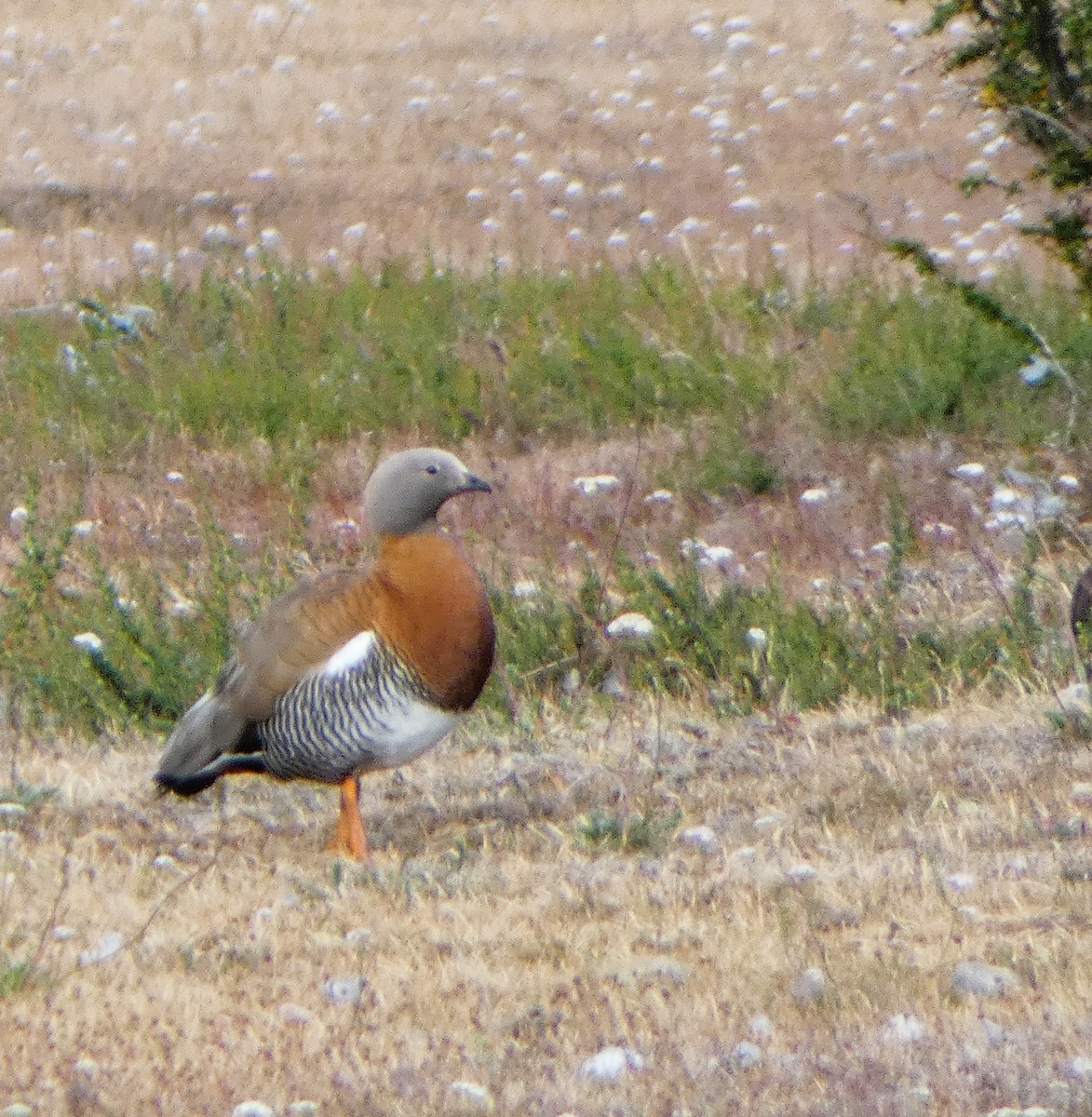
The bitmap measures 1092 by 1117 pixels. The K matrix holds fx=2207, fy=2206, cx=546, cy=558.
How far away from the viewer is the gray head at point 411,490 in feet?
18.7

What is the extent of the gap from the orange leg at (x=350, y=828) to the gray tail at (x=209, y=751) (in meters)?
0.29

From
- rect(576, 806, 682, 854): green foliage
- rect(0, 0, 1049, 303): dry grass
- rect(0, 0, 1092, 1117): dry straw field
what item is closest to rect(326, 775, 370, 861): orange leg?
rect(0, 0, 1092, 1117): dry straw field

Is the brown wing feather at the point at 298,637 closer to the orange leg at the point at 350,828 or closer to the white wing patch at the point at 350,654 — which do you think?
the white wing patch at the point at 350,654

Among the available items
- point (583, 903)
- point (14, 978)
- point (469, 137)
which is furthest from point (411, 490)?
point (469, 137)

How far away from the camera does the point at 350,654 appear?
219 inches

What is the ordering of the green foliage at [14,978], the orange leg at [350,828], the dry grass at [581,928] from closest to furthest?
1. the dry grass at [581,928]
2. the green foliage at [14,978]
3. the orange leg at [350,828]

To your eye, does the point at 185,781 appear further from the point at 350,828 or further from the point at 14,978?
the point at 14,978

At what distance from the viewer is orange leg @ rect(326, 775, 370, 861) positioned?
548 centimetres

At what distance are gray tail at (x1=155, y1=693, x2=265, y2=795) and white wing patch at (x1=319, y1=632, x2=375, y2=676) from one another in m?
0.30

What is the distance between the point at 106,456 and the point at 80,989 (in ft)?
20.6

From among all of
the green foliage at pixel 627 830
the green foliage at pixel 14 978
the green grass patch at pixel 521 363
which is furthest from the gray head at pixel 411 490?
the green grass patch at pixel 521 363

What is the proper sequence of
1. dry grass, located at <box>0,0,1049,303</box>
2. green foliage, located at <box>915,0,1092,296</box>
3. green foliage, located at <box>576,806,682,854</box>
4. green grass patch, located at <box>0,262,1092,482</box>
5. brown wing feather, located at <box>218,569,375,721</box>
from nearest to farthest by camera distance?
green foliage, located at <box>576,806,682,854</box>
brown wing feather, located at <box>218,569,375,721</box>
green foliage, located at <box>915,0,1092,296</box>
green grass patch, located at <box>0,262,1092,482</box>
dry grass, located at <box>0,0,1049,303</box>

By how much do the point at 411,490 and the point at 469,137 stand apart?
44.1 feet

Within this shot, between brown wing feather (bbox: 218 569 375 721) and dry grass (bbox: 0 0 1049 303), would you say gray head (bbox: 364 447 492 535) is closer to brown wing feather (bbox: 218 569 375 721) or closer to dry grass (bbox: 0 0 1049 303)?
brown wing feather (bbox: 218 569 375 721)
